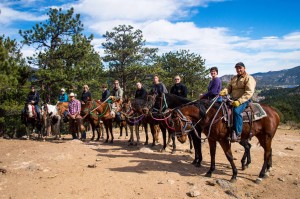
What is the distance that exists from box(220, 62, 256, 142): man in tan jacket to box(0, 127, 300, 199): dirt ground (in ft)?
4.96

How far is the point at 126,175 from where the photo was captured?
684 cm

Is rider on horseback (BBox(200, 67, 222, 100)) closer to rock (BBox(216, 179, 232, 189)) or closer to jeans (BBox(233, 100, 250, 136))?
jeans (BBox(233, 100, 250, 136))

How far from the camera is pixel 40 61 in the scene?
65.6 ft

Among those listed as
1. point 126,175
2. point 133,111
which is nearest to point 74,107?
point 133,111

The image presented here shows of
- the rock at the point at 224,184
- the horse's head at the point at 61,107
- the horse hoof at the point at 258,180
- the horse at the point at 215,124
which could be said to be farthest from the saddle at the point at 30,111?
the horse hoof at the point at 258,180

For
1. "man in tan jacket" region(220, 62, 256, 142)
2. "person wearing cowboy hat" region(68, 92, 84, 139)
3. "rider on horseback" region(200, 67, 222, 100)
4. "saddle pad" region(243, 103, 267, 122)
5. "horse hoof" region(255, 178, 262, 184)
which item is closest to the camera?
"man in tan jacket" region(220, 62, 256, 142)

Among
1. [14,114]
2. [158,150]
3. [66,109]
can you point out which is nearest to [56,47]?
[14,114]

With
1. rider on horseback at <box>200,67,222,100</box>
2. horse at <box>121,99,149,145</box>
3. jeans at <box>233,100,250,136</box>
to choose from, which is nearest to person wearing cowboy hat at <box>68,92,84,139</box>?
horse at <box>121,99,149,145</box>

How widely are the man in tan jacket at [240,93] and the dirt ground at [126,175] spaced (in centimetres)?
151

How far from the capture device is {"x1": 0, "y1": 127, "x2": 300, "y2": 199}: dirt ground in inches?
232

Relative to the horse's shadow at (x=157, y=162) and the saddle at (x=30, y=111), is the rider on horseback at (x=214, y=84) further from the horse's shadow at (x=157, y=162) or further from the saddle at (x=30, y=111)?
the saddle at (x=30, y=111)

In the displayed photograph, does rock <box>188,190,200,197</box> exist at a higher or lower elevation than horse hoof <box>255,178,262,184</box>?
higher

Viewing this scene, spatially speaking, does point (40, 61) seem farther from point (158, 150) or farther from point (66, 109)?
point (158, 150)

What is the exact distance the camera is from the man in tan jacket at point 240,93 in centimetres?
684
